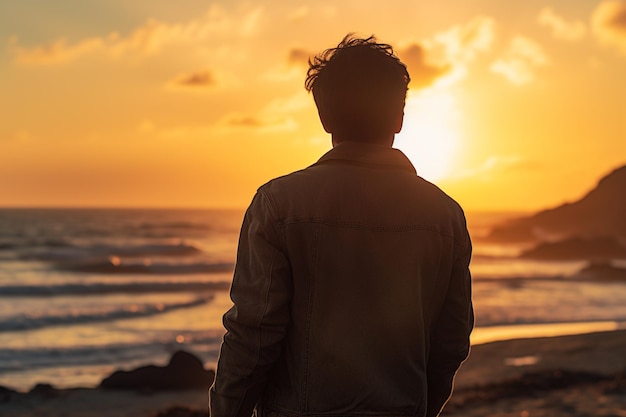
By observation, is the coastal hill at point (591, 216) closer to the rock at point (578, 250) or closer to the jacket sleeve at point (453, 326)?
the rock at point (578, 250)

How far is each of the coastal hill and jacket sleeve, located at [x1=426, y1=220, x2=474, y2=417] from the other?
250 feet

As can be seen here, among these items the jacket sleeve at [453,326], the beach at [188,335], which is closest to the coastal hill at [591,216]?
the beach at [188,335]

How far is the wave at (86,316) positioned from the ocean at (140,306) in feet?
0.07

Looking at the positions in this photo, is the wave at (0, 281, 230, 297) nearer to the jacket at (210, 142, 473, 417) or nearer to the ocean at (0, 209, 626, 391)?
the ocean at (0, 209, 626, 391)

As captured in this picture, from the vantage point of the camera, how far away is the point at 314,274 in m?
1.68

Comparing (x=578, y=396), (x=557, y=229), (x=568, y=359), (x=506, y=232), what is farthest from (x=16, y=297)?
(x=557, y=229)

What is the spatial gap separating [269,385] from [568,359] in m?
8.35

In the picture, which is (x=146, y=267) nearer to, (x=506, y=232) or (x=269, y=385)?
(x=269, y=385)

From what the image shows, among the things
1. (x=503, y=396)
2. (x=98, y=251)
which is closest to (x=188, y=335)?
(x=503, y=396)

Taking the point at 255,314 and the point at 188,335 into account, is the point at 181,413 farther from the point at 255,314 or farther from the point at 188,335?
the point at 188,335

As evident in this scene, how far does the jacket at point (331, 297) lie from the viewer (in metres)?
1.67

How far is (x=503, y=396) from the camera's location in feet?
23.5

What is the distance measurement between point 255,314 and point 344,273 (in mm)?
228

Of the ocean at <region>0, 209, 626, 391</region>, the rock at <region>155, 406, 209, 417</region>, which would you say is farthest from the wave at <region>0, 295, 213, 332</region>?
the rock at <region>155, 406, 209, 417</region>
